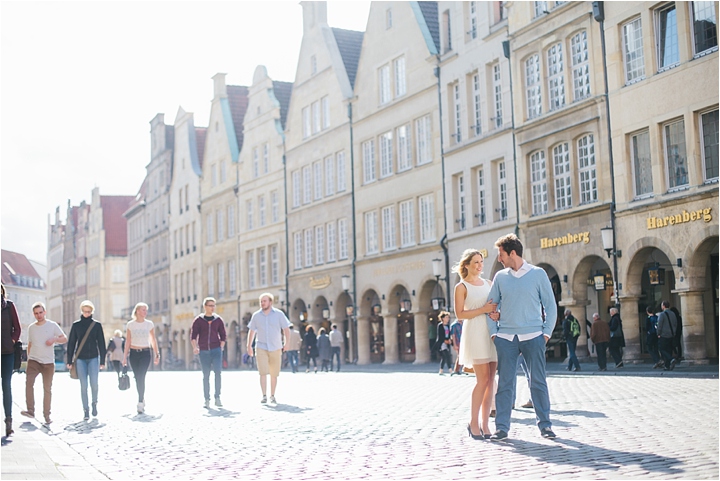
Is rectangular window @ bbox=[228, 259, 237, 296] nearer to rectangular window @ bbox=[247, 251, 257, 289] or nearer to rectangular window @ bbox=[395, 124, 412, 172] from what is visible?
rectangular window @ bbox=[247, 251, 257, 289]

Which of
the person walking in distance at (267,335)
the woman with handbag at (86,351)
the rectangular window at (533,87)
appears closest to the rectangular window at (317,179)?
the rectangular window at (533,87)

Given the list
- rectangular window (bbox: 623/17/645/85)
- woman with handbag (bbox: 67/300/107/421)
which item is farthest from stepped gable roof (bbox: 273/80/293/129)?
woman with handbag (bbox: 67/300/107/421)

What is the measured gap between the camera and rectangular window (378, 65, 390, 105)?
45500 millimetres

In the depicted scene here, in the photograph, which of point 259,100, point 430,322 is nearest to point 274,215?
point 259,100

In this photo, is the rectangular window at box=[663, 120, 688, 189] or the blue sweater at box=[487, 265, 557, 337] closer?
the blue sweater at box=[487, 265, 557, 337]

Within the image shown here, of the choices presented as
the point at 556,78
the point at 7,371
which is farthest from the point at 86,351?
the point at 556,78

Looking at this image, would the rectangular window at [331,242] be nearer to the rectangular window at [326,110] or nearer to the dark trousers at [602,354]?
the rectangular window at [326,110]

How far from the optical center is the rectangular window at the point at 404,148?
43.7 metres

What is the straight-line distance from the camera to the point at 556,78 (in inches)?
1340

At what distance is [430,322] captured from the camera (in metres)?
42.4

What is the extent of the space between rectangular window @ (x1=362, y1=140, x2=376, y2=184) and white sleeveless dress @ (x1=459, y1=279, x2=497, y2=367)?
36.0 meters

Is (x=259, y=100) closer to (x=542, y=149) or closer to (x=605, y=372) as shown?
(x=542, y=149)

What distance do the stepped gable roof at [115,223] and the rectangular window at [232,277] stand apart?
129 ft

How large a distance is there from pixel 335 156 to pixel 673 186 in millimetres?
23395
